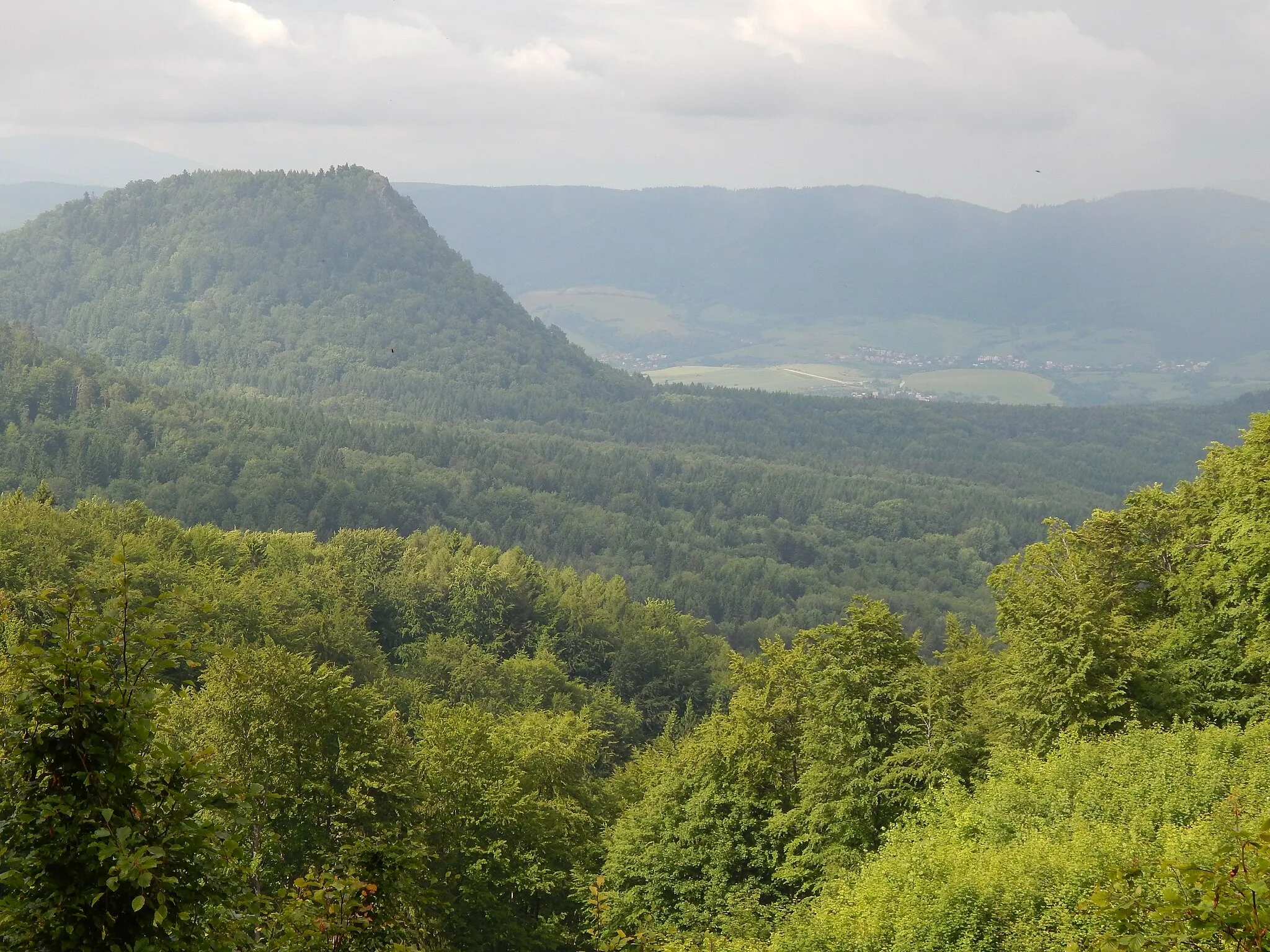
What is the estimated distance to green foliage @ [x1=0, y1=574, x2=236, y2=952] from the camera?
10.9 meters

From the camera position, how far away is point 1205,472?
48781 mm

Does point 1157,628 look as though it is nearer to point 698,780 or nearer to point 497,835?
point 698,780

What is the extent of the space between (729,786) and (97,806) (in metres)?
31.1

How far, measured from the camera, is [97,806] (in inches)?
440

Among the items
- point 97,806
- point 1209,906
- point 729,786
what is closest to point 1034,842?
point 1209,906

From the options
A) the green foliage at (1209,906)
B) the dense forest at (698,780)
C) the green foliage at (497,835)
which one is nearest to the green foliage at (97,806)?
the dense forest at (698,780)

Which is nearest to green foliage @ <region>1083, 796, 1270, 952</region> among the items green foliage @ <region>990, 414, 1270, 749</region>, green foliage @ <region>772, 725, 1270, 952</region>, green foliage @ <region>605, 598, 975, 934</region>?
green foliage @ <region>772, 725, 1270, 952</region>

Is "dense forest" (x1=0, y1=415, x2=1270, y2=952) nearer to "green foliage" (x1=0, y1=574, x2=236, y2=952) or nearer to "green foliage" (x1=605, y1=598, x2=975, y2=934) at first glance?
"green foliage" (x1=0, y1=574, x2=236, y2=952)

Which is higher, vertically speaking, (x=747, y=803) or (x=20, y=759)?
(x=20, y=759)

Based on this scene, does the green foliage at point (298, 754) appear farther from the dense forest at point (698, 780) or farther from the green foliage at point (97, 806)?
the green foliage at point (97, 806)

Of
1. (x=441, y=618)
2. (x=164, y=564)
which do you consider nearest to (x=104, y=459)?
(x=441, y=618)

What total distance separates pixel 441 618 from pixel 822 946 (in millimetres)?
74559

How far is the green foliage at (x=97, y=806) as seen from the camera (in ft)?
35.7

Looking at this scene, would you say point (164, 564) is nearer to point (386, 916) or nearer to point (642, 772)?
point (642, 772)
